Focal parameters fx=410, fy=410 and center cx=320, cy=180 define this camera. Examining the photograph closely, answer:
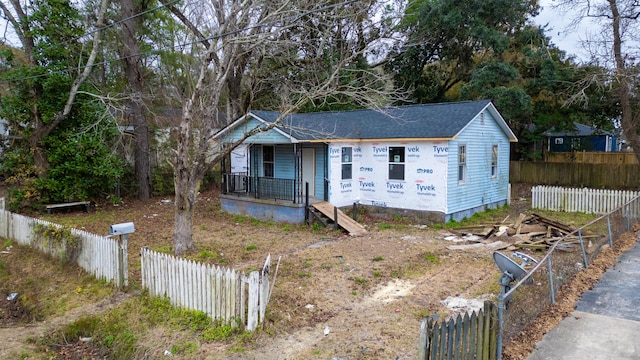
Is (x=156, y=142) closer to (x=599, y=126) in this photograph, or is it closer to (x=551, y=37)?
(x=551, y=37)

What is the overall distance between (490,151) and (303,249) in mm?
9971

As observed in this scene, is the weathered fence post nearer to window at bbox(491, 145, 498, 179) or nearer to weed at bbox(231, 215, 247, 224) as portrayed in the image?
weed at bbox(231, 215, 247, 224)

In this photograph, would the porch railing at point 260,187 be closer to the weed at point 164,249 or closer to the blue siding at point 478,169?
the weed at point 164,249

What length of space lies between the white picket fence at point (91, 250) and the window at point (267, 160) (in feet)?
28.6

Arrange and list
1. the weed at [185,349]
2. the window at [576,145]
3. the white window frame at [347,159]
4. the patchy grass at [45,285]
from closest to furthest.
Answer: the weed at [185,349], the patchy grass at [45,285], the white window frame at [347,159], the window at [576,145]

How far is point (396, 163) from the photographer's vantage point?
15.2 m

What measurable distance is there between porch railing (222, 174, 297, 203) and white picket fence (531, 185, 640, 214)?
34.1 feet

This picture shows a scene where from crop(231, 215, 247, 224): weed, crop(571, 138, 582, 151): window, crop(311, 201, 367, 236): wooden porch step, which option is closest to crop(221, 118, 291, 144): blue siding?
crop(311, 201, 367, 236): wooden porch step

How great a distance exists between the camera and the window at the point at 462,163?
586 inches

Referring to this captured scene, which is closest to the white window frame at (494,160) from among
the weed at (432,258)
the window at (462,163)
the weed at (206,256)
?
the window at (462,163)

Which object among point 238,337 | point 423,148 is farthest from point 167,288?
point 423,148

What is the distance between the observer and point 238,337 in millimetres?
5742

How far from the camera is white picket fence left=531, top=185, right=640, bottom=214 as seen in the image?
15172mm

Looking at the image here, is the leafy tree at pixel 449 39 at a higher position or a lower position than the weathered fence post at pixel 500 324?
higher
